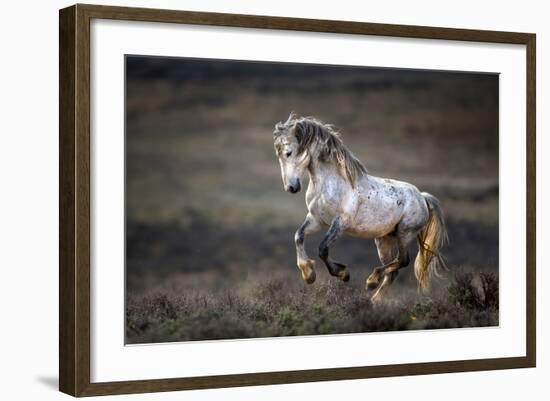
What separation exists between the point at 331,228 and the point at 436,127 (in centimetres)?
119

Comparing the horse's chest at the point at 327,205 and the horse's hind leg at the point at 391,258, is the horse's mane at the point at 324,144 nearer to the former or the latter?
the horse's chest at the point at 327,205

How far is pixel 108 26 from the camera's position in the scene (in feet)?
27.9

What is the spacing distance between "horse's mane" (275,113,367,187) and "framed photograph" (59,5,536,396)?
0.01m

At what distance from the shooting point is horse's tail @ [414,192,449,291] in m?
9.84

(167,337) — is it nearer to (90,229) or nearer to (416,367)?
(90,229)

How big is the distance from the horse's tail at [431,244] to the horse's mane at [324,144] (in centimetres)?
66

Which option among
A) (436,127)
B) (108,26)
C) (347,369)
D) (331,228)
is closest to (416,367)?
(347,369)

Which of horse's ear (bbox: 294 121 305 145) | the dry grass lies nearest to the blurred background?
the dry grass

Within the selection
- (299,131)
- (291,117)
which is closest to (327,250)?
(299,131)

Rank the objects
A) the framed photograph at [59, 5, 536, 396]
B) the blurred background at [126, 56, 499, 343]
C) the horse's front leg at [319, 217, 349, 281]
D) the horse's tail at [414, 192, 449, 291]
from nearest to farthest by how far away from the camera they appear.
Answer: the framed photograph at [59, 5, 536, 396], the blurred background at [126, 56, 499, 343], the horse's front leg at [319, 217, 349, 281], the horse's tail at [414, 192, 449, 291]

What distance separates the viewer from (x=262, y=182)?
9297mm

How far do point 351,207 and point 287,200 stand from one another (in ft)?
1.66

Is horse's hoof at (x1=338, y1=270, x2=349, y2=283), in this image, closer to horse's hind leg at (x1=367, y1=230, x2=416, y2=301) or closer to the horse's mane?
horse's hind leg at (x1=367, y1=230, x2=416, y2=301)

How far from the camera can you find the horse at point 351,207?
9398 millimetres
